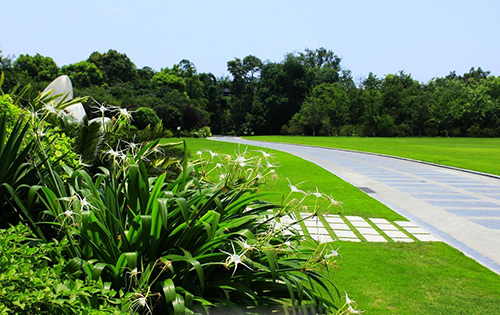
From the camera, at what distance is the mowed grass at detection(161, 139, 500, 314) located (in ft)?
12.1

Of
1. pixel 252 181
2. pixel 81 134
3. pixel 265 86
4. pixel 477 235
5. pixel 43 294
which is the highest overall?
pixel 265 86

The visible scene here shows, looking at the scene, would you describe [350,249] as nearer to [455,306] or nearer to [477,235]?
[455,306]

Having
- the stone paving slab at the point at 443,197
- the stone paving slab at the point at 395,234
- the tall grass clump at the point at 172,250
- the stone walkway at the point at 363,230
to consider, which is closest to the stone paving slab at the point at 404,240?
the stone walkway at the point at 363,230

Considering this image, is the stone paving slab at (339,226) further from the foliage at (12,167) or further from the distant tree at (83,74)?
the distant tree at (83,74)

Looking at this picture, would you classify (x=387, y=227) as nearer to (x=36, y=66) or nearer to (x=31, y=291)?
(x=31, y=291)

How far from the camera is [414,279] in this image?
4312 millimetres

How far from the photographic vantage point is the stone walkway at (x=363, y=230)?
5.88 meters

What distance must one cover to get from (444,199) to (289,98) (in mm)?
52476

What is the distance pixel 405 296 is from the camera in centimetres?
387

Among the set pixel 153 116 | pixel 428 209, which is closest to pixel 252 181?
pixel 428 209

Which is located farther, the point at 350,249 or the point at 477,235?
the point at 477,235

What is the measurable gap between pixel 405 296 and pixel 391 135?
50568 mm

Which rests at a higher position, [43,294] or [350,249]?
[43,294]

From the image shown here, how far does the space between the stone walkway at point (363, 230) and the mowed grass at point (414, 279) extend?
1.03ft
